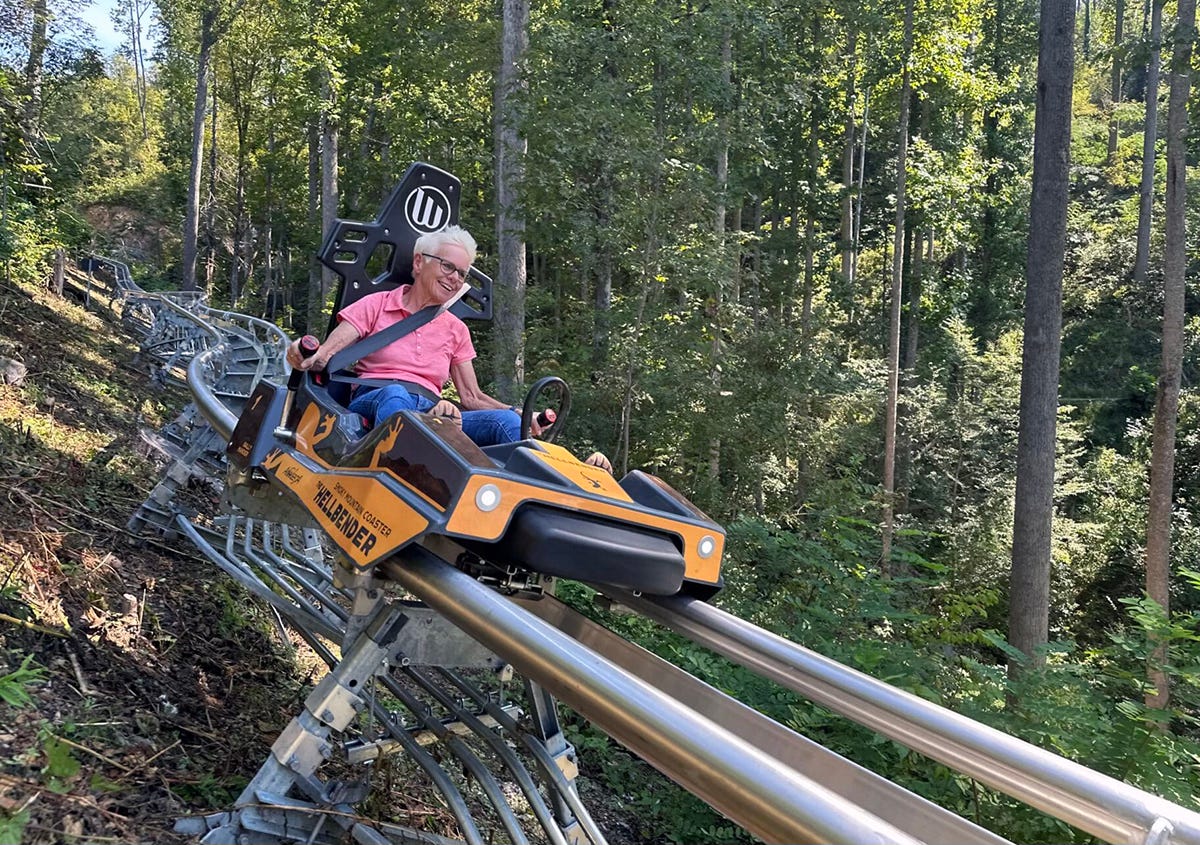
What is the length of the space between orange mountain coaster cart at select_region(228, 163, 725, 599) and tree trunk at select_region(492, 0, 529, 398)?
7542 millimetres

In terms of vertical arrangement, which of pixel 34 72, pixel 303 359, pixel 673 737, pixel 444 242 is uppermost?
pixel 34 72

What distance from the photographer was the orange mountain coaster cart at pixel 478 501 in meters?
2.17

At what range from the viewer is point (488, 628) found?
1.75 m

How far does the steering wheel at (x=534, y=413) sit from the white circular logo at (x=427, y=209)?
154 centimetres

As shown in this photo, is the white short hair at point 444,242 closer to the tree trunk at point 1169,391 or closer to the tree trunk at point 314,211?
the tree trunk at point 1169,391

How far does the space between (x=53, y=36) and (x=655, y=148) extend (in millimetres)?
8168

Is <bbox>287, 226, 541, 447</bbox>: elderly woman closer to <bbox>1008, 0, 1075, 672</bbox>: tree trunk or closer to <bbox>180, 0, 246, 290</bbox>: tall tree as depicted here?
<bbox>1008, 0, 1075, 672</bbox>: tree trunk

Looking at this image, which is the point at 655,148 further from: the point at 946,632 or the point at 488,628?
the point at 488,628

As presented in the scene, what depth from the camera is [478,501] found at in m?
2.13

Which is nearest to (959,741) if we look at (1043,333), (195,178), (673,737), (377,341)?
(673,737)

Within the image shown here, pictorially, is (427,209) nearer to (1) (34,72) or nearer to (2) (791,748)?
(2) (791,748)

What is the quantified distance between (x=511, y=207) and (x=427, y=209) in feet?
22.4

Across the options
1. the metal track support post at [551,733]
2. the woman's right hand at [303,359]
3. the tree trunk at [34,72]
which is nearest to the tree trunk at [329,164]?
the tree trunk at [34,72]

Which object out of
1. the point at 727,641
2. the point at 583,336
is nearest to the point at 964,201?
the point at 583,336
